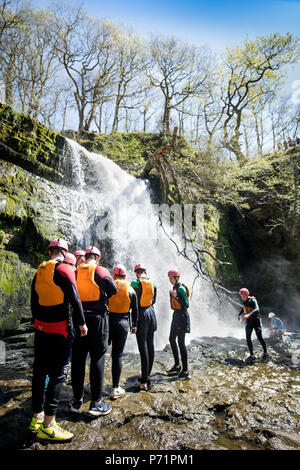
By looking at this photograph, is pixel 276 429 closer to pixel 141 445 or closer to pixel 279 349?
pixel 141 445

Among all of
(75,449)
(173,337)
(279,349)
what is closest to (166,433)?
(75,449)

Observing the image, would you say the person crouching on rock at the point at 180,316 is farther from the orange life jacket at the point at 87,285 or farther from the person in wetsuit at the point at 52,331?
the person in wetsuit at the point at 52,331

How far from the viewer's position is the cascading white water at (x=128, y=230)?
823 centimetres

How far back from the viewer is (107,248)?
8.36 meters

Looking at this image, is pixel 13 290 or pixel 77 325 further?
pixel 13 290

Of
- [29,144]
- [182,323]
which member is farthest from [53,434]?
[29,144]

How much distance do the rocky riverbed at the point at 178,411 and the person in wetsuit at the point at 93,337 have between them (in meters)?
0.18

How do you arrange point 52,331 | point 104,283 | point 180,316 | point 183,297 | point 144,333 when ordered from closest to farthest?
point 52,331 < point 104,283 < point 144,333 < point 183,297 < point 180,316

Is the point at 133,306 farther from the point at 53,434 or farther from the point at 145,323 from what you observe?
the point at 53,434

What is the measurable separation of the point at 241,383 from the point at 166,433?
235 centimetres

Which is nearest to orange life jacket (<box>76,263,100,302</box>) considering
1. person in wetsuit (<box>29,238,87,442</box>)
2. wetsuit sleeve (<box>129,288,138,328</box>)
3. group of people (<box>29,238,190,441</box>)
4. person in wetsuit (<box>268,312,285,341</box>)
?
group of people (<box>29,238,190,441</box>)

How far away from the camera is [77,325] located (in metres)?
2.71

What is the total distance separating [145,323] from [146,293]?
47 cm

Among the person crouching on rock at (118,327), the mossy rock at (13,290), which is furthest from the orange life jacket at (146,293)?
the mossy rock at (13,290)
